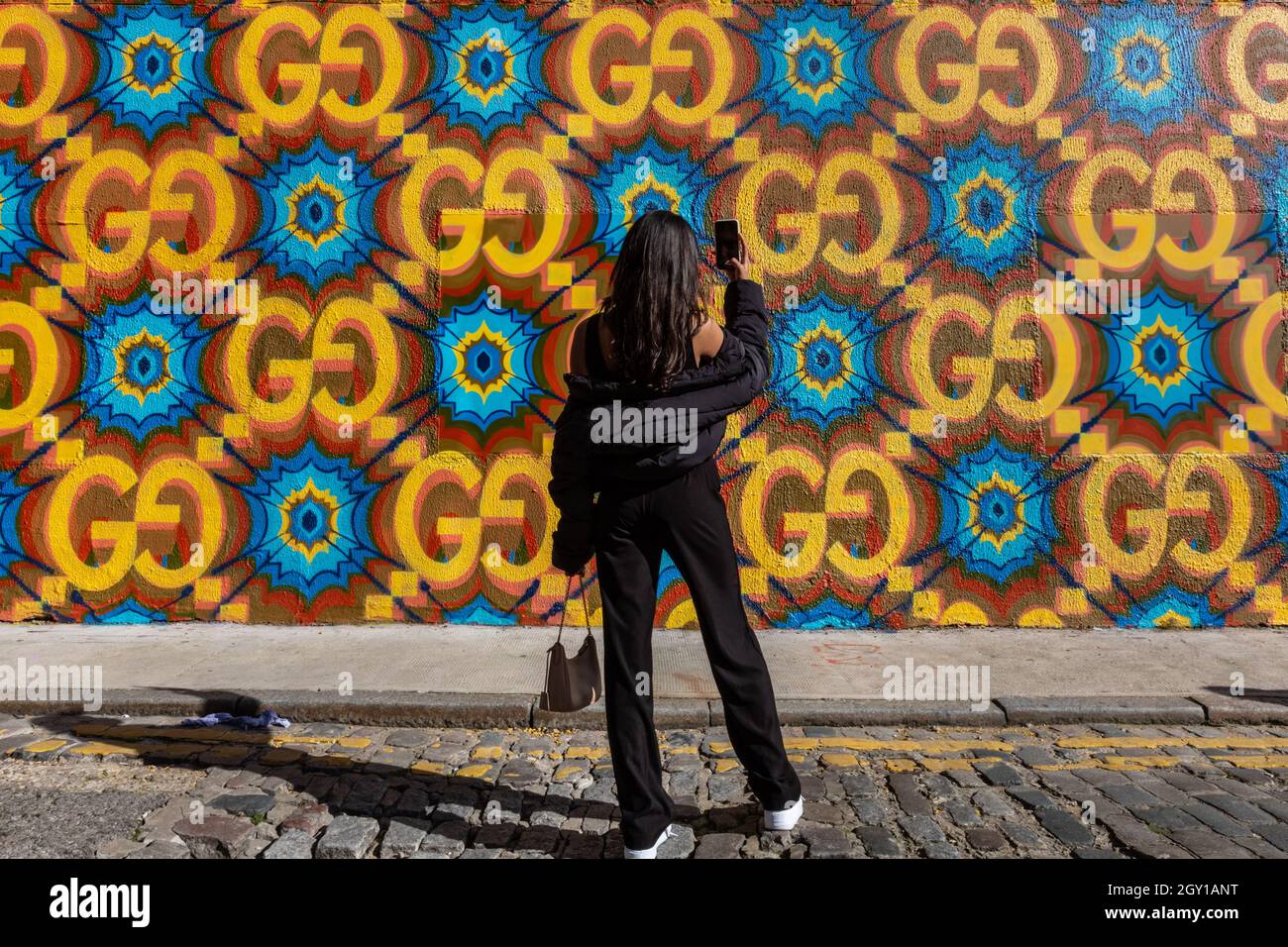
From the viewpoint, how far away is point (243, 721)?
4.78m

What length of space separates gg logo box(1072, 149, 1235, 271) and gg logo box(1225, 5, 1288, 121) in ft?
1.72

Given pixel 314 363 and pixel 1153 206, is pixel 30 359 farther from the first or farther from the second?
pixel 1153 206

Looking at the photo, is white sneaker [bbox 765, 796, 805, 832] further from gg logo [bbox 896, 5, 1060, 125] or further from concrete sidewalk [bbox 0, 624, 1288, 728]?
gg logo [bbox 896, 5, 1060, 125]

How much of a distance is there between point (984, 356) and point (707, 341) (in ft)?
13.4

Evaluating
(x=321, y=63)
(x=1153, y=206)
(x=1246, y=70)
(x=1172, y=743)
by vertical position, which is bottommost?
(x=1172, y=743)

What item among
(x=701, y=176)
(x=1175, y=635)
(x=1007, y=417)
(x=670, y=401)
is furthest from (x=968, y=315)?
(x=670, y=401)

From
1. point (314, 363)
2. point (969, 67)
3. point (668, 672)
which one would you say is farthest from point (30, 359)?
point (969, 67)

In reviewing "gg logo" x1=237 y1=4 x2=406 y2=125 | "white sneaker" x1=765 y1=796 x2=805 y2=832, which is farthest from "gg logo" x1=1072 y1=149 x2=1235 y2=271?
"white sneaker" x1=765 y1=796 x2=805 y2=832

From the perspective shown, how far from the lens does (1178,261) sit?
6746mm

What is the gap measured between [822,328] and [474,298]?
7.85ft

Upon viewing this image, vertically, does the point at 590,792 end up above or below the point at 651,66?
below

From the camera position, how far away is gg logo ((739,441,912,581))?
6.66 meters

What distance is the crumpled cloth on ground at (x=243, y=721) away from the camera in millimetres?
4746

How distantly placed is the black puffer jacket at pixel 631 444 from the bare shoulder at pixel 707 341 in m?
0.02
